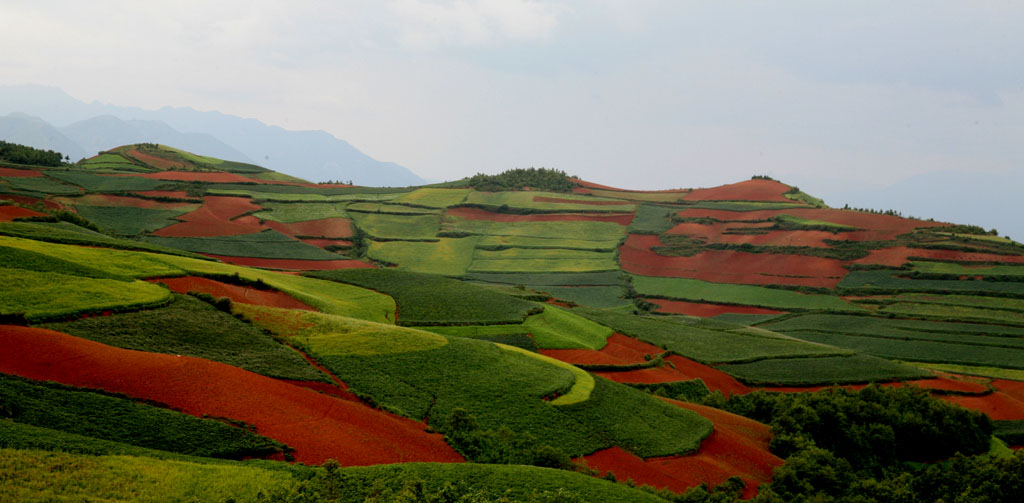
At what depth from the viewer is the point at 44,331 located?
2428 centimetres

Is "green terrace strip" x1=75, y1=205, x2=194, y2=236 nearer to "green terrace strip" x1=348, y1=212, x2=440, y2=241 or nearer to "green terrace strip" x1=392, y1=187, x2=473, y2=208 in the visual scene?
"green terrace strip" x1=348, y1=212, x2=440, y2=241

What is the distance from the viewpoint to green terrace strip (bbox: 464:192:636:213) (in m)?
116

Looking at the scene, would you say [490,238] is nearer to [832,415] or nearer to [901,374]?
[901,374]

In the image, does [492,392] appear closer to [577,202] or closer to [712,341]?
[712,341]

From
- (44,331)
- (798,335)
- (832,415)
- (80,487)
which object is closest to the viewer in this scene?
(80,487)

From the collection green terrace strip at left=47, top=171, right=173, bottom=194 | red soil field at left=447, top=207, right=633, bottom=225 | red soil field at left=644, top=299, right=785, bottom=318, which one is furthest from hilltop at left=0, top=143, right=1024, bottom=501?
red soil field at left=447, top=207, right=633, bottom=225

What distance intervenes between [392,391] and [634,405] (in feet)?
44.7

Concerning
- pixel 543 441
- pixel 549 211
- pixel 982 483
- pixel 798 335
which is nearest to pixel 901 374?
pixel 798 335

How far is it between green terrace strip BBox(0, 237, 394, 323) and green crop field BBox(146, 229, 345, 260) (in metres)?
20.8

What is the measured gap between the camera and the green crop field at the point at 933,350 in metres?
55.7

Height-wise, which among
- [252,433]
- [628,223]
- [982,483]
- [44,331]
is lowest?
[982,483]

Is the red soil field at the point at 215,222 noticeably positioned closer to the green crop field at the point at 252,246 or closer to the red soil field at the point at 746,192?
the green crop field at the point at 252,246

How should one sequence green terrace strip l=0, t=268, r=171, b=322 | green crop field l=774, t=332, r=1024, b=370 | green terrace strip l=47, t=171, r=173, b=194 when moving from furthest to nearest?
green terrace strip l=47, t=171, r=173, b=194, green crop field l=774, t=332, r=1024, b=370, green terrace strip l=0, t=268, r=171, b=322

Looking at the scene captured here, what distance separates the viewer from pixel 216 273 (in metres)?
41.2
